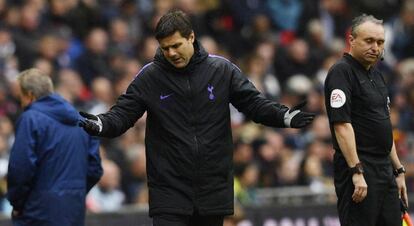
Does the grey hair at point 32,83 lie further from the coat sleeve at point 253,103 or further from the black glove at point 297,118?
the black glove at point 297,118

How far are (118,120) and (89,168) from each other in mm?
1878

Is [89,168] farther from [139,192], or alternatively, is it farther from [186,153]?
[139,192]

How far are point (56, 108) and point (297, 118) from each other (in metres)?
2.49

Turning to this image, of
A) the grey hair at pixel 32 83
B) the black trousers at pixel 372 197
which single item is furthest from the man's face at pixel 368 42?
the grey hair at pixel 32 83

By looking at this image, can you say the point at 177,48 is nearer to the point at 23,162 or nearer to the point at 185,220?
the point at 185,220

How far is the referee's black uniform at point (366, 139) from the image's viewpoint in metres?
8.85

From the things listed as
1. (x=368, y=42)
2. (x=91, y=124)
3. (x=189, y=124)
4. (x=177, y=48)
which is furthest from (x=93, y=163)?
(x=368, y=42)

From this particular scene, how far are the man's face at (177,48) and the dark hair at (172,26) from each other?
3 centimetres

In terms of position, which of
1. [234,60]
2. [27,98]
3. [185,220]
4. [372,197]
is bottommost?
[185,220]

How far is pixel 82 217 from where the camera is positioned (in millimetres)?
10156

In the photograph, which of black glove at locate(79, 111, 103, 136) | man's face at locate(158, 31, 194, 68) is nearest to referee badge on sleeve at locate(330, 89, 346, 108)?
man's face at locate(158, 31, 194, 68)

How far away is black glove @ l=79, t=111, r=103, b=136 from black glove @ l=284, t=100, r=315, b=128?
1314 millimetres

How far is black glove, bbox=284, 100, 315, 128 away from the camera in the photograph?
27.1 feet

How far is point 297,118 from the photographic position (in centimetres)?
830
